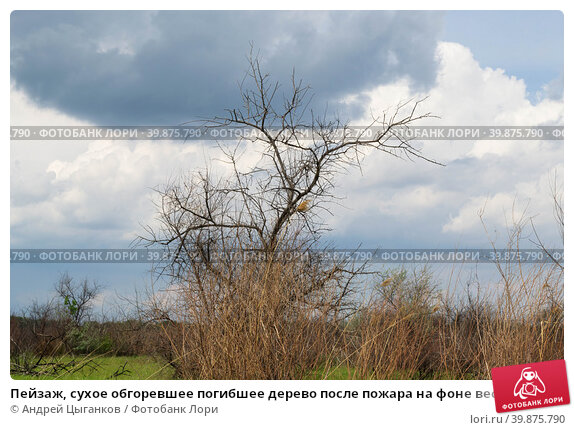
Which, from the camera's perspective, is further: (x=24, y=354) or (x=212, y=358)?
(x=24, y=354)

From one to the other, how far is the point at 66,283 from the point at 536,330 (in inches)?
271

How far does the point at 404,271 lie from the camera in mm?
6395

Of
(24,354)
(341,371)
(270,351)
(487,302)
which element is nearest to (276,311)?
(270,351)

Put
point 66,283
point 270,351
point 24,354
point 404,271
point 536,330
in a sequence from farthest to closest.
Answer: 1. point 66,283
2. point 24,354
3. point 404,271
4. point 536,330
5. point 270,351
